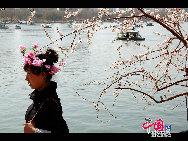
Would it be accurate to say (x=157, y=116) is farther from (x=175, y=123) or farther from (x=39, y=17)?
(x=39, y=17)

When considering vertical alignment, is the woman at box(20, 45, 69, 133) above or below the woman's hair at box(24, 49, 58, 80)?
below

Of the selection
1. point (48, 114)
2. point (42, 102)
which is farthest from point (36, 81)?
point (48, 114)

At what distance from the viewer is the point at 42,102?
3.36 m

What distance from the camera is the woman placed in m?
3.34

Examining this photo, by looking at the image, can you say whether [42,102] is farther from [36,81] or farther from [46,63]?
[46,63]

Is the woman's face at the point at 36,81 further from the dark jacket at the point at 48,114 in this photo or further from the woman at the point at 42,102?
the dark jacket at the point at 48,114

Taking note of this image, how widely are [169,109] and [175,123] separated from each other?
1.99 meters

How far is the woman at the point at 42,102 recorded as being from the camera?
3.34 meters

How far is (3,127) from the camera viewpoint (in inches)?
550

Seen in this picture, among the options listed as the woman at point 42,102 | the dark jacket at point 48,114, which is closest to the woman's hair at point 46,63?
the woman at point 42,102

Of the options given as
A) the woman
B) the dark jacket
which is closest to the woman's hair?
Result: the woman

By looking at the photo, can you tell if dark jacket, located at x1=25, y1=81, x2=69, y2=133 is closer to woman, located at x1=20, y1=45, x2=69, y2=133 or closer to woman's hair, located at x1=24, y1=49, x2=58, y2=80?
woman, located at x1=20, y1=45, x2=69, y2=133
